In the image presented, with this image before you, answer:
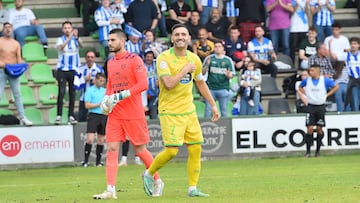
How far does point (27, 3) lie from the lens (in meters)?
29.2

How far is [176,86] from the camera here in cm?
1333

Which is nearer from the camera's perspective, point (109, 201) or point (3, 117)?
point (109, 201)

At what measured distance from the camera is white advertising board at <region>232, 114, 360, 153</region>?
2484 centimetres

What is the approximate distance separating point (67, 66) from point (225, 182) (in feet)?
26.9

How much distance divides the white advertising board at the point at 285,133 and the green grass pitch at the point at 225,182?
1.90 ft

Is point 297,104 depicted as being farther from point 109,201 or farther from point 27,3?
point 109,201

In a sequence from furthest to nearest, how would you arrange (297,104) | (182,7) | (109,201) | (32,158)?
(182,7), (297,104), (32,158), (109,201)

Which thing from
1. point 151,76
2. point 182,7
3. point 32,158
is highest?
point 182,7

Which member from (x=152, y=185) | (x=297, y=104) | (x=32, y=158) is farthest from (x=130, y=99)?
(x=297, y=104)

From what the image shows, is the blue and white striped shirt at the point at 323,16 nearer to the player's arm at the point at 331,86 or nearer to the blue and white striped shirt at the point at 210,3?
the blue and white striped shirt at the point at 210,3

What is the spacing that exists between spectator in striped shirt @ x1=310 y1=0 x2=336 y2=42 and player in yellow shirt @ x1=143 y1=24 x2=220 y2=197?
15.3m

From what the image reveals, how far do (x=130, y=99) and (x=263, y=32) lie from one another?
43.6 ft

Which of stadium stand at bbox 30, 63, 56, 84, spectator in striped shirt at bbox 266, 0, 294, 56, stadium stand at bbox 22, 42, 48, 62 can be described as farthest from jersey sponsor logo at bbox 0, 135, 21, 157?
spectator in striped shirt at bbox 266, 0, 294, 56

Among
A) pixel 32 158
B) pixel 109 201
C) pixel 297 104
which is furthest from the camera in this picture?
pixel 297 104
